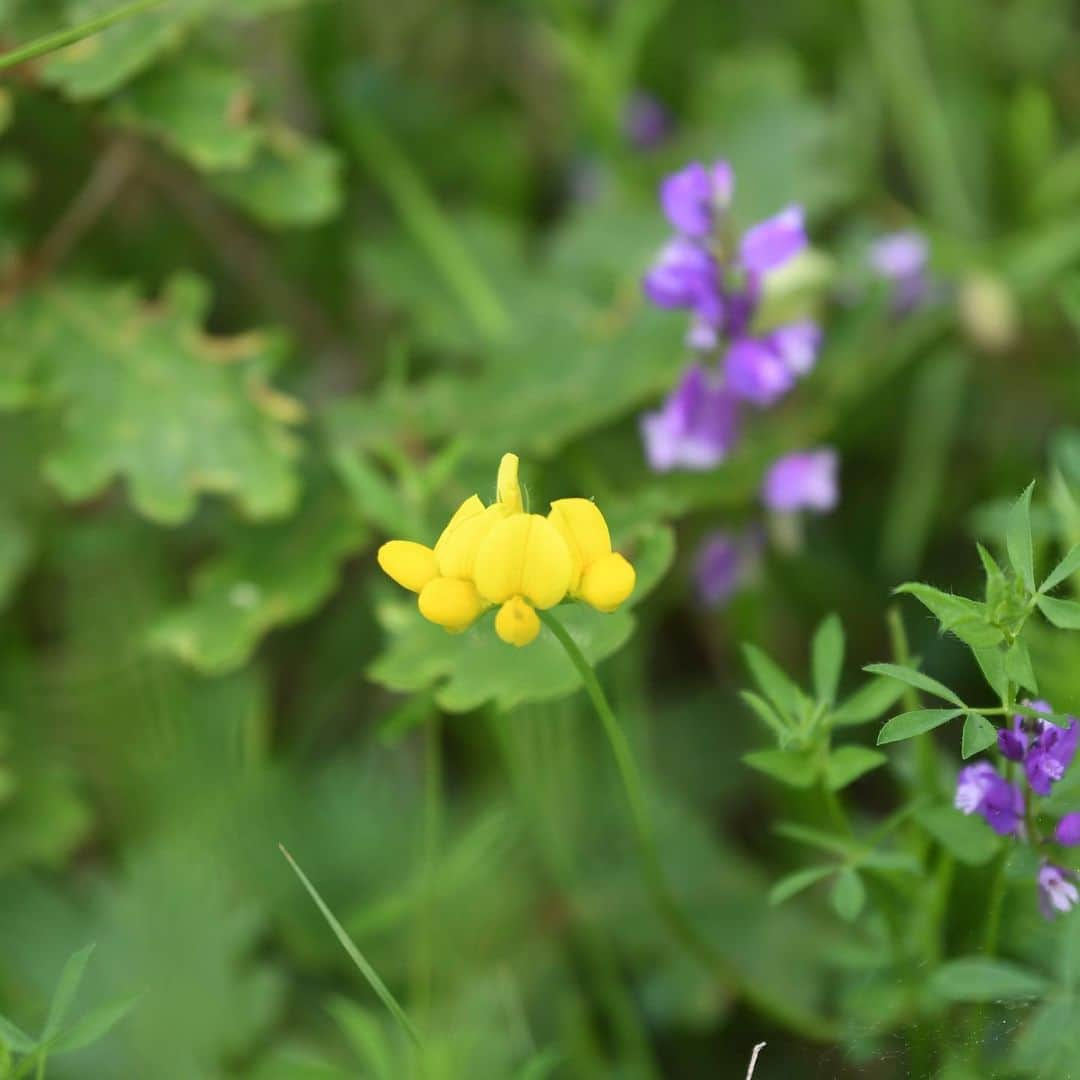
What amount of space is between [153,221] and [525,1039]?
154 cm

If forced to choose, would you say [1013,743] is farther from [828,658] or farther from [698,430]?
[698,430]

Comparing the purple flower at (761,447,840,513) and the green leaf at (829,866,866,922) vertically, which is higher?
the green leaf at (829,866,866,922)

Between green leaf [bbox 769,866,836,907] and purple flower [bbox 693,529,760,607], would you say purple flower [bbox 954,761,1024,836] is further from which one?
purple flower [bbox 693,529,760,607]

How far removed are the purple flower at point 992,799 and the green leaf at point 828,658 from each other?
0.14 m

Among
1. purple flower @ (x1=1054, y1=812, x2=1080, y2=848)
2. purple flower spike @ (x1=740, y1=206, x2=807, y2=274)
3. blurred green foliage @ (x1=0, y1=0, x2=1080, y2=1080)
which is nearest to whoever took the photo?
purple flower @ (x1=1054, y1=812, x2=1080, y2=848)

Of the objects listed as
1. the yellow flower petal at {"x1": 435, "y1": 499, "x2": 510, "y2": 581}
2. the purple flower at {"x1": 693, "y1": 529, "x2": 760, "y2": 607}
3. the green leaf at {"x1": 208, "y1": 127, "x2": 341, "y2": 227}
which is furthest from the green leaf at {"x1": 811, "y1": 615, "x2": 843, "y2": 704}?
the green leaf at {"x1": 208, "y1": 127, "x2": 341, "y2": 227}

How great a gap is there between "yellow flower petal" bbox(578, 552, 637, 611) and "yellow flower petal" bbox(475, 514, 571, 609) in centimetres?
2

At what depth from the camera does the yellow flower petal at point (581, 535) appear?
109 cm

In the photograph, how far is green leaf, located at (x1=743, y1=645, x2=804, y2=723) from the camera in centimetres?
125

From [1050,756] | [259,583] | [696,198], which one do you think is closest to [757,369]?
[696,198]

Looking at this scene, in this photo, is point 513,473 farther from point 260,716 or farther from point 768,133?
point 768,133

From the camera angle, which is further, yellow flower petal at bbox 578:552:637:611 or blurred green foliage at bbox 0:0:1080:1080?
blurred green foliage at bbox 0:0:1080:1080

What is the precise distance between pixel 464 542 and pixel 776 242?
2.19ft

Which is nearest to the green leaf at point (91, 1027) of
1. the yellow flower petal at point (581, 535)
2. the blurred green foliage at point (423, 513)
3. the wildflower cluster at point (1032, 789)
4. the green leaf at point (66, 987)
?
the green leaf at point (66, 987)
